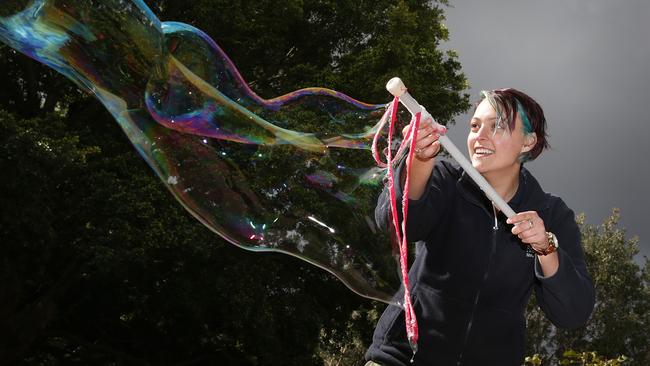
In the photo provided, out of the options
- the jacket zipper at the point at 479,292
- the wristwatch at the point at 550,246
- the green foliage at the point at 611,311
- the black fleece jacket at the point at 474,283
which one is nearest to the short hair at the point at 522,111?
the black fleece jacket at the point at 474,283

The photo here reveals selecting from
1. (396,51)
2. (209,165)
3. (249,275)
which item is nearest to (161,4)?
(396,51)

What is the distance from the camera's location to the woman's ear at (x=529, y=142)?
2746 millimetres

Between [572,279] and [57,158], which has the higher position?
[57,158]

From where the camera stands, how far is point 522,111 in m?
2.72

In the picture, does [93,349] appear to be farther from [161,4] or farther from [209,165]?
[209,165]

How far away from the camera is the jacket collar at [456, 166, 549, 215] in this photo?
2672 mm

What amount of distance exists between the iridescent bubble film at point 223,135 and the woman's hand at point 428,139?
84 cm

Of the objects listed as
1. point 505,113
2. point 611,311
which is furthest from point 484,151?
point 611,311

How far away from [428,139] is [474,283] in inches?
20.4

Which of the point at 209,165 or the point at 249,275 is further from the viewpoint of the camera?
the point at 249,275

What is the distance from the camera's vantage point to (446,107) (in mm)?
16172

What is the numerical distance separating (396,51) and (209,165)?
1173cm

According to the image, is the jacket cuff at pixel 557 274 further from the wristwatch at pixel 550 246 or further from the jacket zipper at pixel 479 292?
the jacket zipper at pixel 479 292

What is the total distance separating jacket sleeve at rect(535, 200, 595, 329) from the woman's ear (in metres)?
0.27
